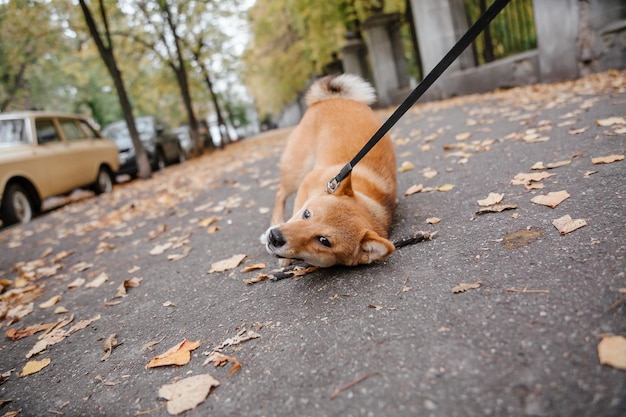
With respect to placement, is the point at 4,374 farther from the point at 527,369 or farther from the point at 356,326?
the point at 527,369

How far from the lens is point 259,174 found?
7.68 meters

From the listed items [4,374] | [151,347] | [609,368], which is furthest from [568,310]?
[4,374]

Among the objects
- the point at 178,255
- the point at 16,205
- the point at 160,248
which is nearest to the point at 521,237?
the point at 178,255

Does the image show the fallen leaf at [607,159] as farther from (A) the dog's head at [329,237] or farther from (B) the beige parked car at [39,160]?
A: (B) the beige parked car at [39,160]

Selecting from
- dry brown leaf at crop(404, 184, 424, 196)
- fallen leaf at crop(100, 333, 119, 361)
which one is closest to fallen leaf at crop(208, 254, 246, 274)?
fallen leaf at crop(100, 333, 119, 361)

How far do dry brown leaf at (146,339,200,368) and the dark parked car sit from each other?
11.8 metres

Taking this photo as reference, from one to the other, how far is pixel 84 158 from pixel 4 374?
827cm

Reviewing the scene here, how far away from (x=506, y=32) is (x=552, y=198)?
9853 mm

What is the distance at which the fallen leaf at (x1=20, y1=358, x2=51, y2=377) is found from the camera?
2.21 metres

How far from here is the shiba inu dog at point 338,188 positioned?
2264mm

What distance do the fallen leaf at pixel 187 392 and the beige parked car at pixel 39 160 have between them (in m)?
7.30

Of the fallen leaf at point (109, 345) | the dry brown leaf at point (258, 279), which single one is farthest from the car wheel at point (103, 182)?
the dry brown leaf at point (258, 279)

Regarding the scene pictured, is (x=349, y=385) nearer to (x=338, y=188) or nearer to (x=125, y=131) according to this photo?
(x=338, y=188)

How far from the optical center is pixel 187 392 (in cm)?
168
